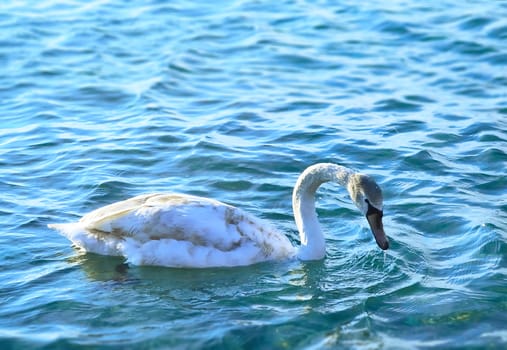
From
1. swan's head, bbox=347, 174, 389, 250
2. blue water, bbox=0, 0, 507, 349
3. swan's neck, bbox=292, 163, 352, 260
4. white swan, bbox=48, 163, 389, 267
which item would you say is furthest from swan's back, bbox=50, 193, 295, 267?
swan's head, bbox=347, 174, 389, 250

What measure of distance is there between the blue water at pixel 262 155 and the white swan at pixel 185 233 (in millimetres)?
153

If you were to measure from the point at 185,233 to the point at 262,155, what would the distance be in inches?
122

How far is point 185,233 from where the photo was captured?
1051cm

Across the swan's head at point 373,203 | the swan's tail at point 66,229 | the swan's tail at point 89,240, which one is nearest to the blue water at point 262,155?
the swan's tail at point 89,240

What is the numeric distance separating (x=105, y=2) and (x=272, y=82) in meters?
5.62

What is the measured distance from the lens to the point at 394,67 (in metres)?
17.1

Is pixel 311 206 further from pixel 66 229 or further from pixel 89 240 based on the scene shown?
pixel 66 229

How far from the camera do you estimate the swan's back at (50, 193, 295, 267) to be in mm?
10500

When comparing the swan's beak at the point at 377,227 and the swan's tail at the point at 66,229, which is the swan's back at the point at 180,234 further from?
the swan's beak at the point at 377,227

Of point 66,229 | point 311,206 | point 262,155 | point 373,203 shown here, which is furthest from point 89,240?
point 262,155

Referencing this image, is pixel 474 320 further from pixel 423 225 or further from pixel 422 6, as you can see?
pixel 422 6

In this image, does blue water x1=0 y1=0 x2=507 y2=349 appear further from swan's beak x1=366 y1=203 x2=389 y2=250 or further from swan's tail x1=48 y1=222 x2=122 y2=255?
swan's beak x1=366 y1=203 x2=389 y2=250

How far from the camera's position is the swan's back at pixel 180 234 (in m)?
10.5

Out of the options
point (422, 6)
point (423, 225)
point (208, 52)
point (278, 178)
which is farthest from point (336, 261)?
point (422, 6)
